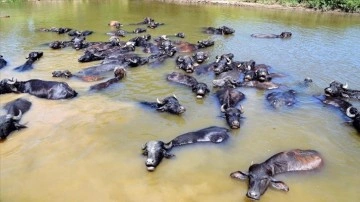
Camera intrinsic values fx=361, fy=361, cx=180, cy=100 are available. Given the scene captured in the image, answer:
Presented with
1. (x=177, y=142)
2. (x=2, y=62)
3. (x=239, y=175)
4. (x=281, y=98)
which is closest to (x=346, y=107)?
(x=281, y=98)

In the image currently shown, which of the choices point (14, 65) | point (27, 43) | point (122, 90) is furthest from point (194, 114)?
point (27, 43)

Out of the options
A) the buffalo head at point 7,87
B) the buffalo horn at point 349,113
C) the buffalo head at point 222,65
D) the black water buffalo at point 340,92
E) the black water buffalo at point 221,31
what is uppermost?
the black water buffalo at point 221,31

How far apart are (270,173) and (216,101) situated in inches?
146

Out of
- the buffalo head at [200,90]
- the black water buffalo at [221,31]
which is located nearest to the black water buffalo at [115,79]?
the buffalo head at [200,90]

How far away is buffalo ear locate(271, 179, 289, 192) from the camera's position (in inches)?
228

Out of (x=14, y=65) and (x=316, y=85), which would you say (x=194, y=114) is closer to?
(x=316, y=85)

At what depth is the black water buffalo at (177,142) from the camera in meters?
6.43

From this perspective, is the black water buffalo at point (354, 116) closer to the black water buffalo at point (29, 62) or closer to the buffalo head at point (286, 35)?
the buffalo head at point (286, 35)

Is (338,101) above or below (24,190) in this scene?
above

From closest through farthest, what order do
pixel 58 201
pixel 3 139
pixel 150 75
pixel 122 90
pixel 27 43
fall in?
pixel 58 201 < pixel 3 139 < pixel 122 90 < pixel 150 75 < pixel 27 43

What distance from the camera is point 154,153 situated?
6.50 m

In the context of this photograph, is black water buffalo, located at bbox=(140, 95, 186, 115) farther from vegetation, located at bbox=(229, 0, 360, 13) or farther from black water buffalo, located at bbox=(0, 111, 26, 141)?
vegetation, located at bbox=(229, 0, 360, 13)

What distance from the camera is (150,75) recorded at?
1155 centimetres

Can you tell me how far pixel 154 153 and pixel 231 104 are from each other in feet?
10.6
